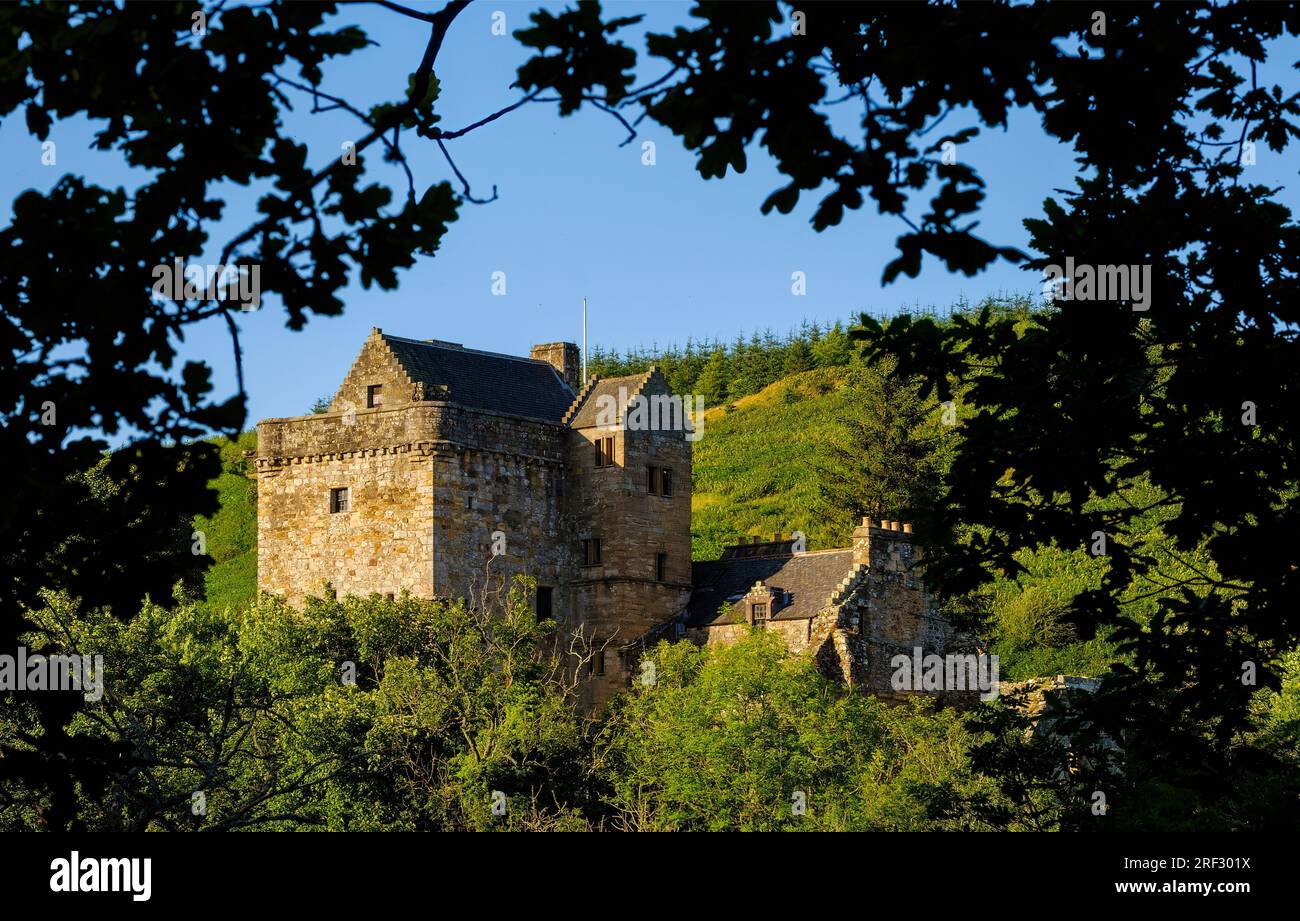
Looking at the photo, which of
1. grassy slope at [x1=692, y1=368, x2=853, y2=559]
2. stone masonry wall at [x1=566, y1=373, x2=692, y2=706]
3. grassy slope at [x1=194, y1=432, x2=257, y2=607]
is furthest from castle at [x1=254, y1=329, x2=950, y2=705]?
grassy slope at [x1=194, y1=432, x2=257, y2=607]

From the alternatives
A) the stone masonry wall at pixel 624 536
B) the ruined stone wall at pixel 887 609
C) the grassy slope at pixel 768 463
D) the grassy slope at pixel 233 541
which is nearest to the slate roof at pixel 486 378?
the stone masonry wall at pixel 624 536

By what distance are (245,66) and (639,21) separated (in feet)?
6.05

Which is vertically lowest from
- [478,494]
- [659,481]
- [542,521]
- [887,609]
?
[887,609]

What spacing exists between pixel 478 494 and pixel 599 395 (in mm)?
6284

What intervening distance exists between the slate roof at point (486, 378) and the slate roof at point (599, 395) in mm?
946

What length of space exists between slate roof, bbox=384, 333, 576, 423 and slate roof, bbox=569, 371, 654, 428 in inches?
37.3

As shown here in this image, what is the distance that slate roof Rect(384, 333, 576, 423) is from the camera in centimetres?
6431

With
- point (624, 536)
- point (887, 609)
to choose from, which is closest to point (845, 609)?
point (887, 609)

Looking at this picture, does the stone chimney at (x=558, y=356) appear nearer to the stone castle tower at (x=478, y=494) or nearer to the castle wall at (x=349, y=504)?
the stone castle tower at (x=478, y=494)

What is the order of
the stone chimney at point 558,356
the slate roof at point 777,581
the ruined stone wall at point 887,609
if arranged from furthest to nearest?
1. the stone chimney at point 558,356
2. the slate roof at point 777,581
3. the ruined stone wall at point 887,609

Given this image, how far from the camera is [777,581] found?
62531 millimetres

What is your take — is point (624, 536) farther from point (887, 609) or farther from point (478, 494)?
point (887, 609)

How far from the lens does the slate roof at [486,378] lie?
6431cm
